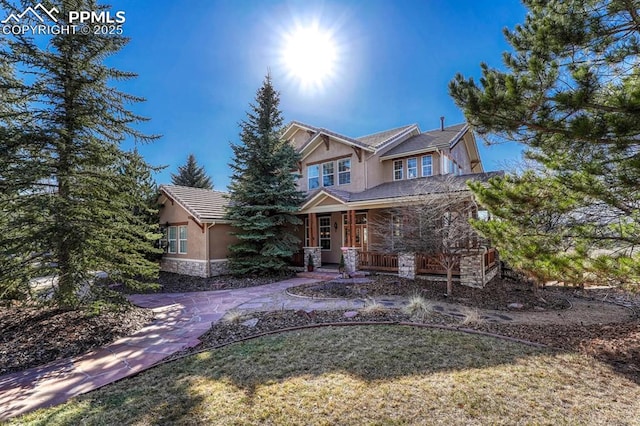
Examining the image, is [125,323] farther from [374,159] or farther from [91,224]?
[374,159]

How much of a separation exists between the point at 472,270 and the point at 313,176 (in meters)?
10.7

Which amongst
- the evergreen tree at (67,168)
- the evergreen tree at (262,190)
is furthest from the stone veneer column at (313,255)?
the evergreen tree at (67,168)

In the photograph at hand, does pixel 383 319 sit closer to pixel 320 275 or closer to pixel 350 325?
pixel 350 325

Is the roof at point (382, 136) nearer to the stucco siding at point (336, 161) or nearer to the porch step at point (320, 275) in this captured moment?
the stucco siding at point (336, 161)

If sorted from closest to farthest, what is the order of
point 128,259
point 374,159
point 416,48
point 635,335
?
point 635,335
point 128,259
point 416,48
point 374,159

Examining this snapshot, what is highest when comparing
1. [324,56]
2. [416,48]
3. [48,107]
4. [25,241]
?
[416,48]

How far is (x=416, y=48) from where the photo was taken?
1307cm

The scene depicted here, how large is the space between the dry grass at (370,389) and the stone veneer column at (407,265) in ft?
22.5

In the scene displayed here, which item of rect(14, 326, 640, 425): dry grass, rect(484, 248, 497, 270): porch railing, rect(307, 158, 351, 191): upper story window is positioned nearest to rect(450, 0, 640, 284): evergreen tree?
rect(14, 326, 640, 425): dry grass

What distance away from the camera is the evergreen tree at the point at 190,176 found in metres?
36.6

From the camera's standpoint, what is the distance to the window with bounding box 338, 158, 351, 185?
16.7 m

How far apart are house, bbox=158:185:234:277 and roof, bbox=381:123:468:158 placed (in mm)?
10036

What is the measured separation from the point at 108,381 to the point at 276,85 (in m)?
14.3

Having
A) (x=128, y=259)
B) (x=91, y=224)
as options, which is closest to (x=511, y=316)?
(x=128, y=259)
